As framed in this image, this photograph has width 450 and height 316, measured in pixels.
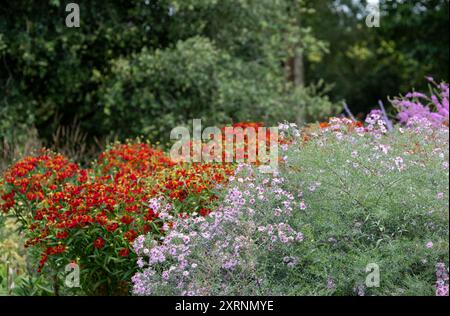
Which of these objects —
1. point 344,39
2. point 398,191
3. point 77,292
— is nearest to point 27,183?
point 77,292

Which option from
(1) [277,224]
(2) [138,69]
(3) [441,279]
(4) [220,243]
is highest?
(2) [138,69]

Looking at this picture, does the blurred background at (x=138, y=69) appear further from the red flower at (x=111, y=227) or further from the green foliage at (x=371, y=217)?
the green foliage at (x=371, y=217)

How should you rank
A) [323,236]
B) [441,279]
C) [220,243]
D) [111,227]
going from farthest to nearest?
[111,227] < [220,243] < [323,236] < [441,279]

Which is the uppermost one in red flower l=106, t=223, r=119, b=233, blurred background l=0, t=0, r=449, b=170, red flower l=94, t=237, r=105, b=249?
blurred background l=0, t=0, r=449, b=170

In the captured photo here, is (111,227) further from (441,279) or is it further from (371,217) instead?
(441,279)

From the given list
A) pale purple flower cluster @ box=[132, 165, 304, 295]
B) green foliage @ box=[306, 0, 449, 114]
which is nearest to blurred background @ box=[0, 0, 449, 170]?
pale purple flower cluster @ box=[132, 165, 304, 295]

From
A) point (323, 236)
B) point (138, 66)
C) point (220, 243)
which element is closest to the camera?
point (323, 236)

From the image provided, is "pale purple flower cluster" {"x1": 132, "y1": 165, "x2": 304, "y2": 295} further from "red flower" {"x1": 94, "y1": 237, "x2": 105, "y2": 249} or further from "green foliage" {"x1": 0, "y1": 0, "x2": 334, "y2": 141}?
"green foliage" {"x1": 0, "y1": 0, "x2": 334, "y2": 141}

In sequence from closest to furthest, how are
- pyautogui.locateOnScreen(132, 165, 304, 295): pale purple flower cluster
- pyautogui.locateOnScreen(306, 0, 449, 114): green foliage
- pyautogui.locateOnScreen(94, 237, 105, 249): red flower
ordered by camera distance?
→ pyautogui.locateOnScreen(132, 165, 304, 295): pale purple flower cluster
pyautogui.locateOnScreen(94, 237, 105, 249): red flower
pyautogui.locateOnScreen(306, 0, 449, 114): green foliage

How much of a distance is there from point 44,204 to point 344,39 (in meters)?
15.7

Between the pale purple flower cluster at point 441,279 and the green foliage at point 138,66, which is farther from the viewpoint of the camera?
the green foliage at point 138,66

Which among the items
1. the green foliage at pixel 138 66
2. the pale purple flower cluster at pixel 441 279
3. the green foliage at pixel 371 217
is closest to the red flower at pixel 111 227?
the green foliage at pixel 371 217

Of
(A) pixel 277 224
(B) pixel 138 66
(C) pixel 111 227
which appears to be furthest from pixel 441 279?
(B) pixel 138 66
